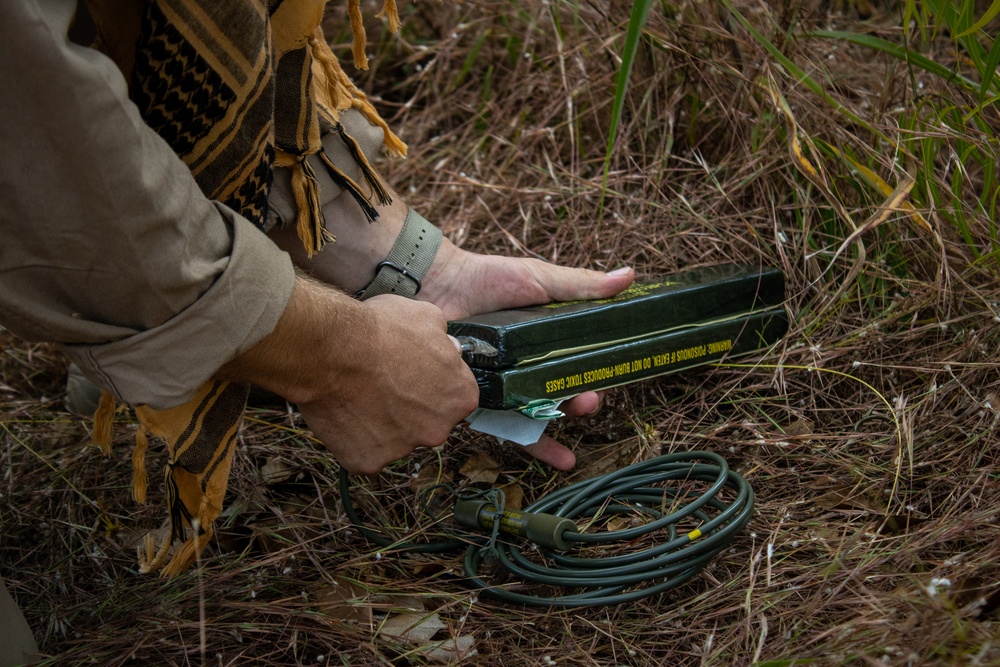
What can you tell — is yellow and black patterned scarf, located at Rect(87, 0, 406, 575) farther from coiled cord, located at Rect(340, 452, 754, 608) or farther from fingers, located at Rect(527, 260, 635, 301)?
fingers, located at Rect(527, 260, 635, 301)

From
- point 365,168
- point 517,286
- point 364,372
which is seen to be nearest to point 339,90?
point 365,168

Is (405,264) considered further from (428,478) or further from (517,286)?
(428,478)

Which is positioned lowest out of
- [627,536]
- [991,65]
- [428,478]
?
[428,478]

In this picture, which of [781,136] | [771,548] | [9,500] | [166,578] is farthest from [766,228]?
[9,500]

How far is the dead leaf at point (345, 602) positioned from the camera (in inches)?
49.7

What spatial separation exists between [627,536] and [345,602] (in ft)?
1.35

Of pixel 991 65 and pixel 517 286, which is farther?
pixel 517 286

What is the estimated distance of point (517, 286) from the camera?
1.73 m

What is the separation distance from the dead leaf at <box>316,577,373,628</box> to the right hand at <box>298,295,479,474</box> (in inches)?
6.8

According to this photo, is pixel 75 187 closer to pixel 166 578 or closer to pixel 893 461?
pixel 166 578

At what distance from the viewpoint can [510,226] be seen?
2.10 meters

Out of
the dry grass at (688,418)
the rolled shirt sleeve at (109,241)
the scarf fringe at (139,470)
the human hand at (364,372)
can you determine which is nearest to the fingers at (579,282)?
the dry grass at (688,418)

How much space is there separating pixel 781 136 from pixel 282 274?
121cm

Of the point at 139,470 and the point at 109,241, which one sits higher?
the point at 109,241
